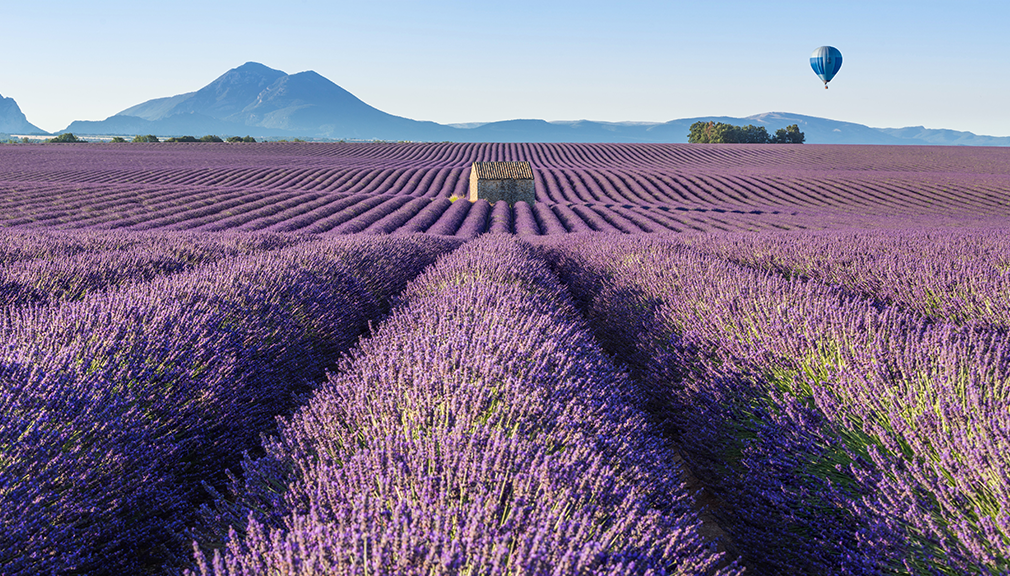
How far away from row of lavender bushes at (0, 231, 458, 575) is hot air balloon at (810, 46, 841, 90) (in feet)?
118

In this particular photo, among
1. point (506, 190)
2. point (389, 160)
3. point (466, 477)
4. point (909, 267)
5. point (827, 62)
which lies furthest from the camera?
point (389, 160)

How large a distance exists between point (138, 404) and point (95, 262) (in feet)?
12.1

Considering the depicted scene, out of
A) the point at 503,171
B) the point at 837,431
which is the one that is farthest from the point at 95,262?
the point at 503,171

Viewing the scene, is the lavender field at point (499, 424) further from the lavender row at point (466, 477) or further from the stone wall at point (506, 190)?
the stone wall at point (506, 190)

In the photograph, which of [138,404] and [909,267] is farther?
[909,267]

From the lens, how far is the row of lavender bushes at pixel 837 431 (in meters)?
1.66

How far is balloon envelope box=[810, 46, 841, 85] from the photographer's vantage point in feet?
101

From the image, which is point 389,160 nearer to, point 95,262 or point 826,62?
point 826,62

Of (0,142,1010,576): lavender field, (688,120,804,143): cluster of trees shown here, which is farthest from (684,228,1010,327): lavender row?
(688,120,804,143): cluster of trees

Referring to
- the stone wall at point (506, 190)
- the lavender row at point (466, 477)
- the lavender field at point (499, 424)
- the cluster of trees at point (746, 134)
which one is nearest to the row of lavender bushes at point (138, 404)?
the lavender field at point (499, 424)

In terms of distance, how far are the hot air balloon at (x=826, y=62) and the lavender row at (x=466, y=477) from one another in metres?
36.0

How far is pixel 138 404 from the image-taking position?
2.22m

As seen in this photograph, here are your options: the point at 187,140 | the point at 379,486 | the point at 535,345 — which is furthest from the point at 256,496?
the point at 187,140

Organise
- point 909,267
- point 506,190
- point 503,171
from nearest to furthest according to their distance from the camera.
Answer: point 909,267, point 506,190, point 503,171
